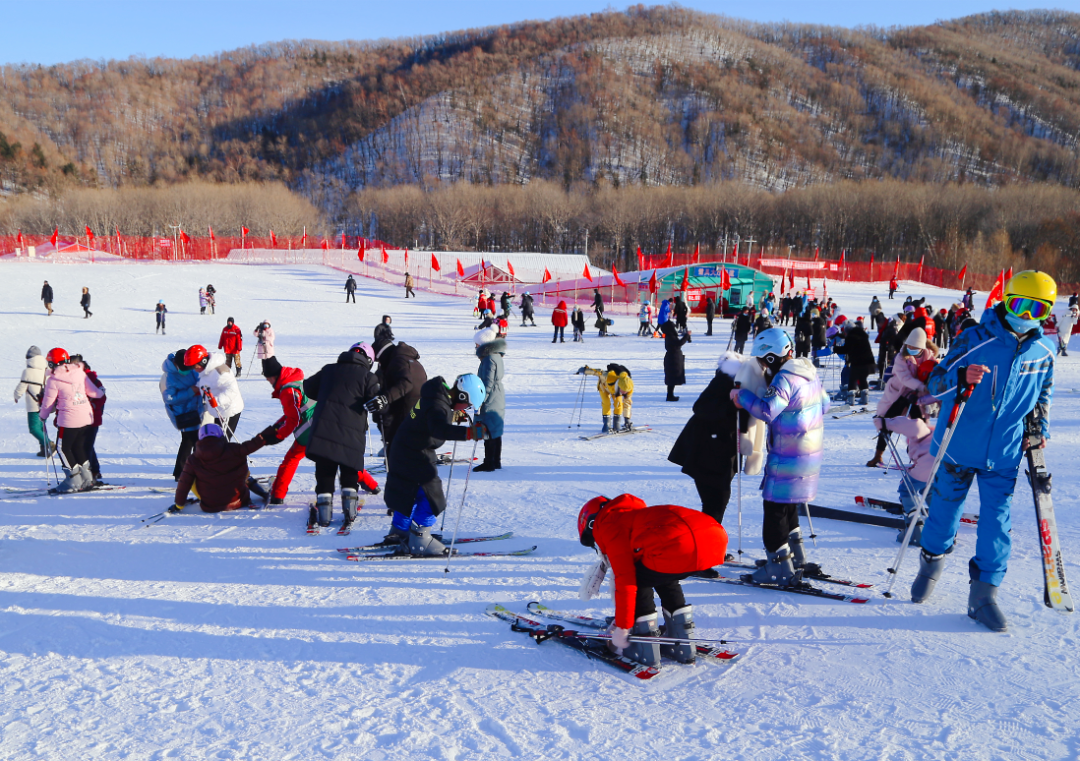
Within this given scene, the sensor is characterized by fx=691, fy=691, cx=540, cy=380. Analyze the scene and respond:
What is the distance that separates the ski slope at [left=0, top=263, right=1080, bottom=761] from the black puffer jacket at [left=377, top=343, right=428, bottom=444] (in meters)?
0.94

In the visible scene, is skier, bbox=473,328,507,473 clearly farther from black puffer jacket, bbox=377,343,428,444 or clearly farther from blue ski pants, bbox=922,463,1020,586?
blue ski pants, bbox=922,463,1020,586

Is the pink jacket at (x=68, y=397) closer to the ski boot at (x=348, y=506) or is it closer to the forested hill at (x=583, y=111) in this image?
the ski boot at (x=348, y=506)

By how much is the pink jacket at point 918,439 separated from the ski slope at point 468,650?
0.52 meters

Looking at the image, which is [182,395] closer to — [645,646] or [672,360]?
[645,646]

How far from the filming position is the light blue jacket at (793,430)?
368 cm

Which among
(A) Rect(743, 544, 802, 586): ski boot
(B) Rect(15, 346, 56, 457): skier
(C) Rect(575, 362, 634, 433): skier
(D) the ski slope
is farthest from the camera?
(C) Rect(575, 362, 634, 433): skier

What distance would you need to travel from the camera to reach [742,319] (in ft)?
51.1

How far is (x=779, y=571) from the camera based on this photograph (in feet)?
13.0

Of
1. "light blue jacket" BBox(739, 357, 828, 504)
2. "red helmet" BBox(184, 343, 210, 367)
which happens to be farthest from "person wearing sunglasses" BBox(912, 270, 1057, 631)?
"red helmet" BBox(184, 343, 210, 367)

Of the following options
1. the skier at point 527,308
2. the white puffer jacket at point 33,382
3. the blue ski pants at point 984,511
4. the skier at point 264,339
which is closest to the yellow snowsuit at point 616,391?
the blue ski pants at point 984,511

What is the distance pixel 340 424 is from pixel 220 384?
1885 millimetres

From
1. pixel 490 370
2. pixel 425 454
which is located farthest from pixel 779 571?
pixel 490 370

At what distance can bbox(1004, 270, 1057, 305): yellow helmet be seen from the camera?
3.26 meters

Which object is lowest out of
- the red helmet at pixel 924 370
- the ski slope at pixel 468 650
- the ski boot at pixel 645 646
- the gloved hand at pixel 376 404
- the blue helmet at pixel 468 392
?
the ski slope at pixel 468 650
